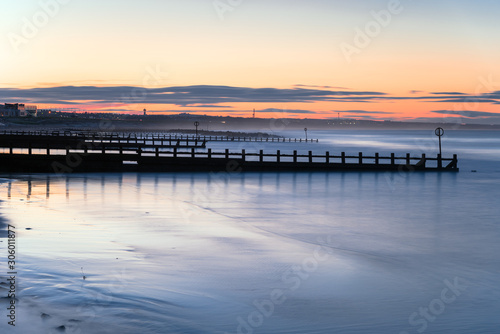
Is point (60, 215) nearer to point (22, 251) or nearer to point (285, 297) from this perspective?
point (22, 251)

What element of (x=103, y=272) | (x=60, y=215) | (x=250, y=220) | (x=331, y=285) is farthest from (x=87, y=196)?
(x=331, y=285)

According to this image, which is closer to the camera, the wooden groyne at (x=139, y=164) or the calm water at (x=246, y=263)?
the calm water at (x=246, y=263)

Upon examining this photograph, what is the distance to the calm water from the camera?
9864 mm

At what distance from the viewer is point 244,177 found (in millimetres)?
40125

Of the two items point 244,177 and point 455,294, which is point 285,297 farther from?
point 244,177

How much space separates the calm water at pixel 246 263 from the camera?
32.4 ft

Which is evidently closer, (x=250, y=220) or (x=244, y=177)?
(x=250, y=220)

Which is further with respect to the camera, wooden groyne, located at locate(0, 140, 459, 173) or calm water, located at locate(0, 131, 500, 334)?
wooden groyne, located at locate(0, 140, 459, 173)

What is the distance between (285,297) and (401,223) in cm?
1237

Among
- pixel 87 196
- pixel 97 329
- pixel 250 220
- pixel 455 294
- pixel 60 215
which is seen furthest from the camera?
pixel 87 196

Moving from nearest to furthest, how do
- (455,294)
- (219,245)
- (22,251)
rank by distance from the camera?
1. (455,294)
2. (22,251)
3. (219,245)

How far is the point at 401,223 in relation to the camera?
22578 millimetres

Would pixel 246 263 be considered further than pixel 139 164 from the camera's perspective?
No

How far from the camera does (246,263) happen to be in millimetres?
14039
